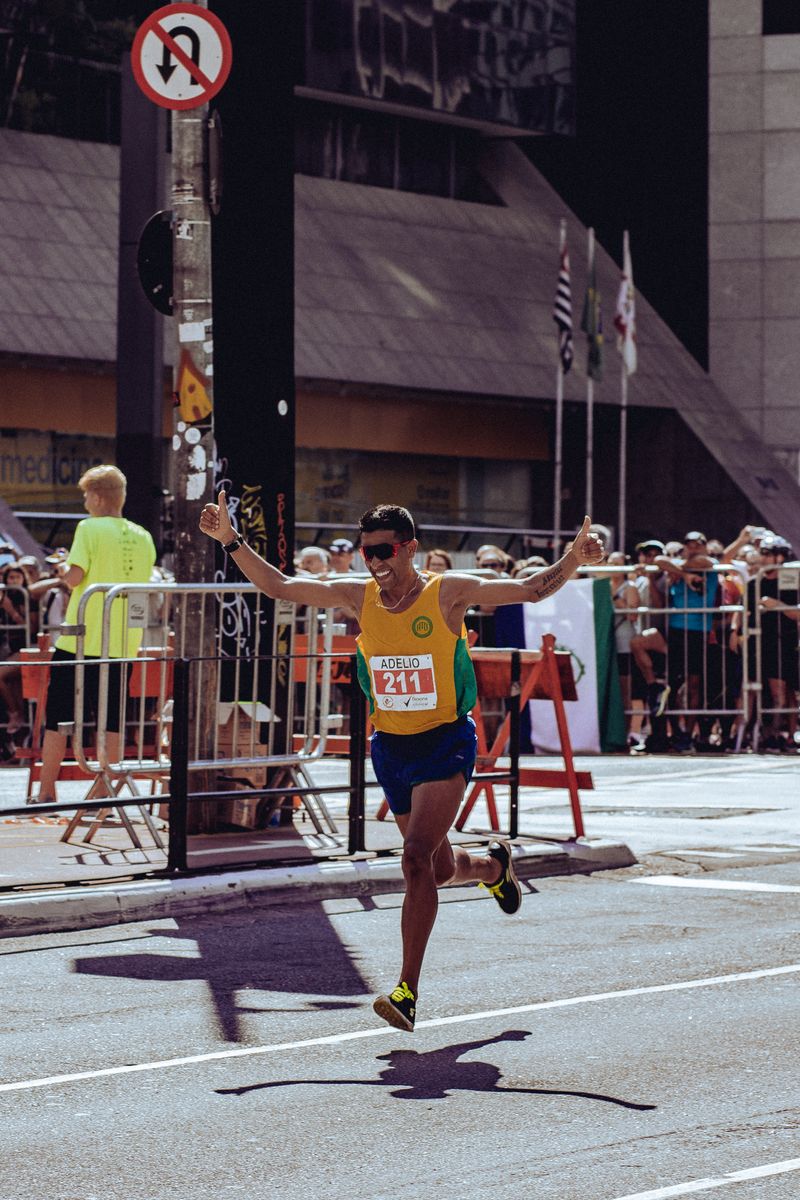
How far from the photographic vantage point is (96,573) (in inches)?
514

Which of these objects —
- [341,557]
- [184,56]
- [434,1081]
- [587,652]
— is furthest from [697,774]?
[434,1081]

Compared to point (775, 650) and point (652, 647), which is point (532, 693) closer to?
point (652, 647)

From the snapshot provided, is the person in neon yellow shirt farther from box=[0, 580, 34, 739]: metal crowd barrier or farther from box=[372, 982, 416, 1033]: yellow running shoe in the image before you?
box=[0, 580, 34, 739]: metal crowd barrier

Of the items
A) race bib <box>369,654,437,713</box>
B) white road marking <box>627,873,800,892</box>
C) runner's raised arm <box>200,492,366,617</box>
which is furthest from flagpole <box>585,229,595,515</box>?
race bib <box>369,654,437,713</box>

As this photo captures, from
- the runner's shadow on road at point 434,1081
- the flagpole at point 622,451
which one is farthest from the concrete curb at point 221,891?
the flagpole at point 622,451

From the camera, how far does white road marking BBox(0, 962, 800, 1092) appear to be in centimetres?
709

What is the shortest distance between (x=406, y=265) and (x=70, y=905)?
3296cm

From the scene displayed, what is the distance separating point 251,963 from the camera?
935 centimetres

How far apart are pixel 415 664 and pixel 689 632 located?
12.7 m

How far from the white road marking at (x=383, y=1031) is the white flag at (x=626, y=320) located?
1319 inches

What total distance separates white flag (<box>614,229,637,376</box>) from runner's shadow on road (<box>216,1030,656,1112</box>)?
35.2 m

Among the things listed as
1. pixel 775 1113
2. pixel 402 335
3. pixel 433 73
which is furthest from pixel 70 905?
pixel 433 73

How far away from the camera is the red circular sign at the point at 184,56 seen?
12070mm

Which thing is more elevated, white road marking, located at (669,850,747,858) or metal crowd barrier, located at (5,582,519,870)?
metal crowd barrier, located at (5,582,519,870)
